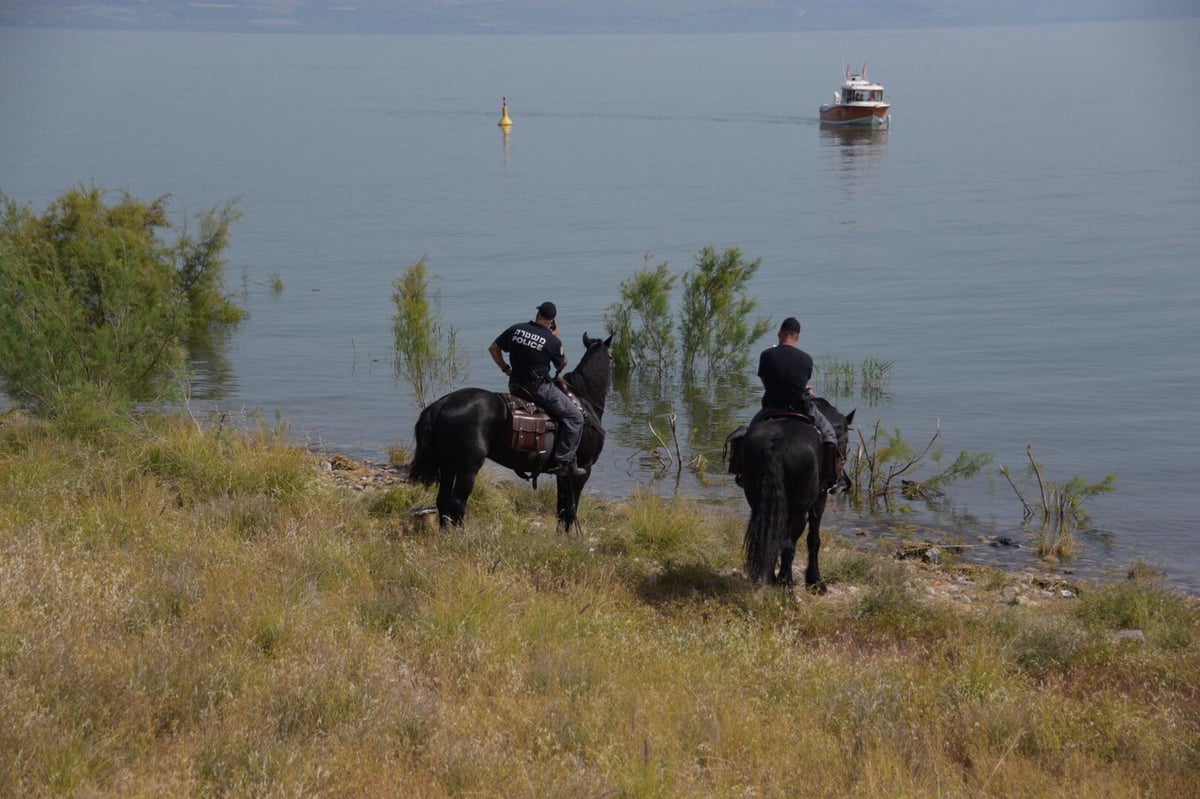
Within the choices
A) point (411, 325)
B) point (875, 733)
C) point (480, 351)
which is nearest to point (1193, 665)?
point (875, 733)

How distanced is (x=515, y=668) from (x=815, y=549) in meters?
5.06

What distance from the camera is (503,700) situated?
723 cm

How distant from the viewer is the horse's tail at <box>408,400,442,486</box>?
12.1 meters

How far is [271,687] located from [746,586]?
5459 mm

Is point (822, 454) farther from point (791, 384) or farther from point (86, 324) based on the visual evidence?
point (86, 324)

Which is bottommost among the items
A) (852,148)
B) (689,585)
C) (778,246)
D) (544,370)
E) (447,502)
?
(689,585)

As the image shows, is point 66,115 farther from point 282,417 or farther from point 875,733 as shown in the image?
point 875,733

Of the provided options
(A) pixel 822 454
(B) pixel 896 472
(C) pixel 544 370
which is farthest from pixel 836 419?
(B) pixel 896 472

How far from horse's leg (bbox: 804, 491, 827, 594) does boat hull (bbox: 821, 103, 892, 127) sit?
77.8 m

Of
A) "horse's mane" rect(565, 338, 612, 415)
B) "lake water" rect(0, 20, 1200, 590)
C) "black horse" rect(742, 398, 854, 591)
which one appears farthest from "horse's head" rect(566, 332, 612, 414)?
"lake water" rect(0, 20, 1200, 590)

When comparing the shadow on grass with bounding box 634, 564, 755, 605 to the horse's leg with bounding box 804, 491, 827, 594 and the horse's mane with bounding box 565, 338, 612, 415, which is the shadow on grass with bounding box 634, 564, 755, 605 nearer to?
the horse's leg with bounding box 804, 491, 827, 594

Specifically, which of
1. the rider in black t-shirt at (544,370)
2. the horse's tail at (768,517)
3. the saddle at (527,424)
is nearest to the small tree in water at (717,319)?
the rider in black t-shirt at (544,370)

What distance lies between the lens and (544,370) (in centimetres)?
1235

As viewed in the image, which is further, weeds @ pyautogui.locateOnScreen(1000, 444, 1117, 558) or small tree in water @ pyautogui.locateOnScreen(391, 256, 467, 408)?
small tree in water @ pyautogui.locateOnScreen(391, 256, 467, 408)
